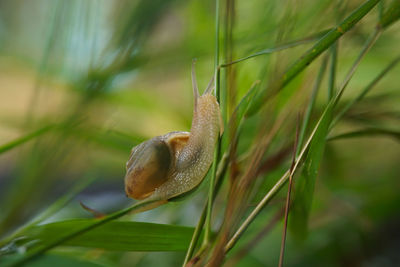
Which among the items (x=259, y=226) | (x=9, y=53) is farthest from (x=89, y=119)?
(x=9, y=53)

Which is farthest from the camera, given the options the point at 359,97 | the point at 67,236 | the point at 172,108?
the point at 172,108

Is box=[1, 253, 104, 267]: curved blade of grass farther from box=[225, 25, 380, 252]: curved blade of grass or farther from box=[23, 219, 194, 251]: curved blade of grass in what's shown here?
box=[225, 25, 380, 252]: curved blade of grass

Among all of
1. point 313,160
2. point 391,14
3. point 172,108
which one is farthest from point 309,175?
point 172,108

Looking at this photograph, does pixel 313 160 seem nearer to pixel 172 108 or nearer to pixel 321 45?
pixel 321 45

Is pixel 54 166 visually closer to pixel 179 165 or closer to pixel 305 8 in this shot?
pixel 179 165

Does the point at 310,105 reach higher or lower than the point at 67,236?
higher

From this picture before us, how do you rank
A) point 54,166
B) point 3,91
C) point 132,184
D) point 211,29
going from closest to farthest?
point 54,166 → point 132,184 → point 211,29 → point 3,91

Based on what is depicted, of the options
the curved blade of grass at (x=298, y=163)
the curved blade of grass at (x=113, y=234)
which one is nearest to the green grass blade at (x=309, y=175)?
the curved blade of grass at (x=298, y=163)
